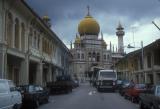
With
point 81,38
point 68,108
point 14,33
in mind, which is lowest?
point 68,108

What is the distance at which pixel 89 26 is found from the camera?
4377 inches

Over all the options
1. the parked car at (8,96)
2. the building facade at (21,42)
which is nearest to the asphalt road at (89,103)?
the building facade at (21,42)

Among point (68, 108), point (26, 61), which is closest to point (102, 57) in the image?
point (26, 61)

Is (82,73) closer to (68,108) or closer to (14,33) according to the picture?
(14,33)

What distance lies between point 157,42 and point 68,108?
64.6 feet

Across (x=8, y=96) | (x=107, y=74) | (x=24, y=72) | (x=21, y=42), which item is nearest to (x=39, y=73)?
(x=24, y=72)

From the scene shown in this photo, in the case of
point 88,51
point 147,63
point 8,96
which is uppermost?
point 88,51

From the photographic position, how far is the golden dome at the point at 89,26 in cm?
11162

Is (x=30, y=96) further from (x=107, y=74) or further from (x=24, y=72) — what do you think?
(x=107, y=74)

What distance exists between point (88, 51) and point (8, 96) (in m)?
104

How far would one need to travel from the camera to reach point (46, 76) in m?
50.6

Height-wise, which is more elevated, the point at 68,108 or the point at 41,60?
the point at 41,60

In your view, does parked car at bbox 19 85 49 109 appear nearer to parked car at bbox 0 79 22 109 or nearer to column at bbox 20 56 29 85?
parked car at bbox 0 79 22 109

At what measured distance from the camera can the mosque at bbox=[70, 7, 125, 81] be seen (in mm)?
112812
